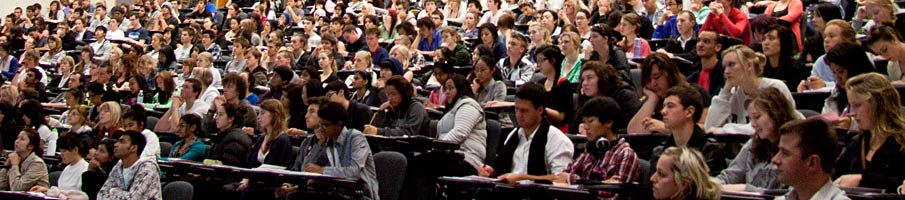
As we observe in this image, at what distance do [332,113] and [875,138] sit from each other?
307 centimetres

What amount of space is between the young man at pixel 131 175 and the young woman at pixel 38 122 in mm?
2268

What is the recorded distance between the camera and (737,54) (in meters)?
6.56

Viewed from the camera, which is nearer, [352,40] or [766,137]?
[766,137]

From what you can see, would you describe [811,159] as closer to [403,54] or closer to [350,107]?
[350,107]

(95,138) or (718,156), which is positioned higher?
(718,156)

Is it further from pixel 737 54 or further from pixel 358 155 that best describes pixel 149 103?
pixel 737 54

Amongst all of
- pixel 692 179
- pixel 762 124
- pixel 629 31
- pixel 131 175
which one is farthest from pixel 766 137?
pixel 629 31

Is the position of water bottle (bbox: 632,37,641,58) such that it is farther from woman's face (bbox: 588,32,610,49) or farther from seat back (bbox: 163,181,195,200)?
seat back (bbox: 163,181,195,200)

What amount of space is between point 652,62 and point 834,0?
5704 millimetres

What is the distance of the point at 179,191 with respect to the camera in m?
7.26

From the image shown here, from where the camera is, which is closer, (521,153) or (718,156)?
(718,156)

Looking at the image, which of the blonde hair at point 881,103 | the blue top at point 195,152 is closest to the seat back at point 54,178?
the blue top at point 195,152

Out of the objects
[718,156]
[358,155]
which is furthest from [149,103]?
[718,156]

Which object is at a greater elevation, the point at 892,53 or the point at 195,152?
the point at 892,53
